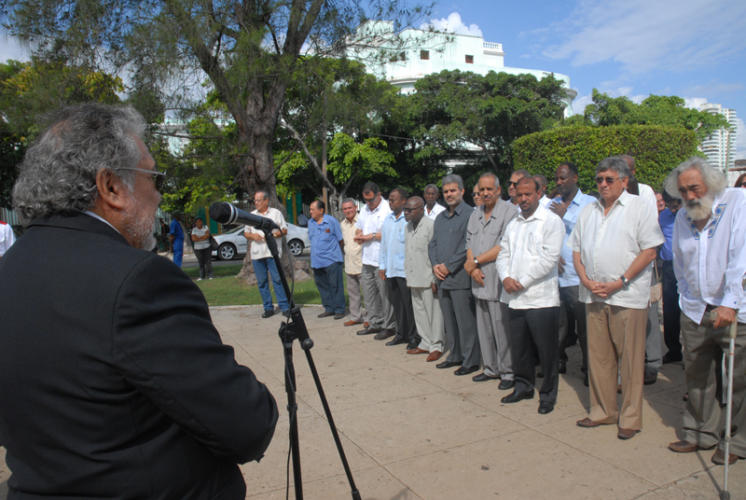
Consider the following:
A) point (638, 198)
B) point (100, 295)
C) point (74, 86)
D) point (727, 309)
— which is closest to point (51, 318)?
point (100, 295)

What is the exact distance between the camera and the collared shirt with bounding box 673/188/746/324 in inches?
129

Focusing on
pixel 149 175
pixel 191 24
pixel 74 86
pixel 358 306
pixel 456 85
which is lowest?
pixel 358 306

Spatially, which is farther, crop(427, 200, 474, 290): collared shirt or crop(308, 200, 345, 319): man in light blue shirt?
crop(308, 200, 345, 319): man in light blue shirt

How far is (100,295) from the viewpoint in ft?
3.97

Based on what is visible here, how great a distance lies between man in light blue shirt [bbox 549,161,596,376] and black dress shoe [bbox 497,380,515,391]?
31.2 inches

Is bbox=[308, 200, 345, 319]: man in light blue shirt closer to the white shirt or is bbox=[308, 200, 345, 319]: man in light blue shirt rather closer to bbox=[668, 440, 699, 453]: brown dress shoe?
the white shirt

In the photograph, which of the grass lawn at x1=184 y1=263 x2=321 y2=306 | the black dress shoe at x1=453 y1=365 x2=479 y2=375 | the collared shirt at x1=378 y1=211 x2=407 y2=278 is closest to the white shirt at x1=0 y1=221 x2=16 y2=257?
the grass lawn at x1=184 y1=263 x2=321 y2=306

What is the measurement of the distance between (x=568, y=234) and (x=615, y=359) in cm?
173

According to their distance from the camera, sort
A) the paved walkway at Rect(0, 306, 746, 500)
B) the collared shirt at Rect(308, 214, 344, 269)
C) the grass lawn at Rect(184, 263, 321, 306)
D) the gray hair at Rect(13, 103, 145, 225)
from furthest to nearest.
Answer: the grass lawn at Rect(184, 263, 321, 306), the collared shirt at Rect(308, 214, 344, 269), the paved walkway at Rect(0, 306, 746, 500), the gray hair at Rect(13, 103, 145, 225)

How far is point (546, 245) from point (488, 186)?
3.30ft

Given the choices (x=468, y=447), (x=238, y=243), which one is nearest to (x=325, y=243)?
(x=468, y=447)

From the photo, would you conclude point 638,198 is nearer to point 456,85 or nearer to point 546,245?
point 546,245

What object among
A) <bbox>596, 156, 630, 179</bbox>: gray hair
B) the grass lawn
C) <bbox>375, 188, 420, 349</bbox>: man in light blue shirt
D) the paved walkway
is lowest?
the paved walkway

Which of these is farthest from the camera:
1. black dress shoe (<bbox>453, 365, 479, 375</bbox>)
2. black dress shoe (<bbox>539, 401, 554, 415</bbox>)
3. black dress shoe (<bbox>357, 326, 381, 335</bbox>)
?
black dress shoe (<bbox>357, 326, 381, 335</bbox>)
